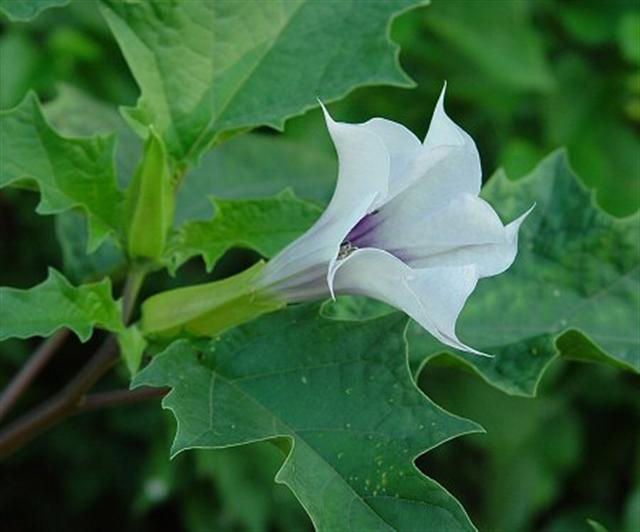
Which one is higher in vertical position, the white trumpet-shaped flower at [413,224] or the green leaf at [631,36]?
the white trumpet-shaped flower at [413,224]

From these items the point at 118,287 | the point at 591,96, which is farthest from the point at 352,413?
the point at 591,96

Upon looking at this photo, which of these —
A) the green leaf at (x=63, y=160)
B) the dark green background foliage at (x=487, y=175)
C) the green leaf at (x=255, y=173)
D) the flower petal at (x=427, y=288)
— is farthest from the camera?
the dark green background foliage at (x=487, y=175)

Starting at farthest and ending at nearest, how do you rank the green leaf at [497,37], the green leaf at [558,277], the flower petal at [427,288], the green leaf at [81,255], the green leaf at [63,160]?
1. the green leaf at [497,37]
2. the green leaf at [81,255]
3. the green leaf at [558,277]
4. the green leaf at [63,160]
5. the flower petal at [427,288]

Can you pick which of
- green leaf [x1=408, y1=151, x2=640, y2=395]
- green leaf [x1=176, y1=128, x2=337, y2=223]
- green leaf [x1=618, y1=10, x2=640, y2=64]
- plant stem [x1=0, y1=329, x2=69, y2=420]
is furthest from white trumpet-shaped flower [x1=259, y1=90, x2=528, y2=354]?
green leaf [x1=618, y1=10, x2=640, y2=64]

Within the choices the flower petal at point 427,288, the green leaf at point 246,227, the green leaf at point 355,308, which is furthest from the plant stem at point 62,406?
the flower petal at point 427,288

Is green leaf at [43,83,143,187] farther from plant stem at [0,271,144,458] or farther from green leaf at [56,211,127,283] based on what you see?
plant stem at [0,271,144,458]

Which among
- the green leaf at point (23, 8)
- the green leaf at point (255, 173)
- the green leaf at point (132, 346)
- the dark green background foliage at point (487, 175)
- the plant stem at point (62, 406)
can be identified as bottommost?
the dark green background foliage at point (487, 175)

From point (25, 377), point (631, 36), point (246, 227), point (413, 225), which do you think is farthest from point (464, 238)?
point (631, 36)

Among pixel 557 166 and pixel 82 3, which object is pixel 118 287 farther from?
pixel 557 166

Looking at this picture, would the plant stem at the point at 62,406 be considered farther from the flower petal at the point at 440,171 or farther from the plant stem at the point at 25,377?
the flower petal at the point at 440,171
